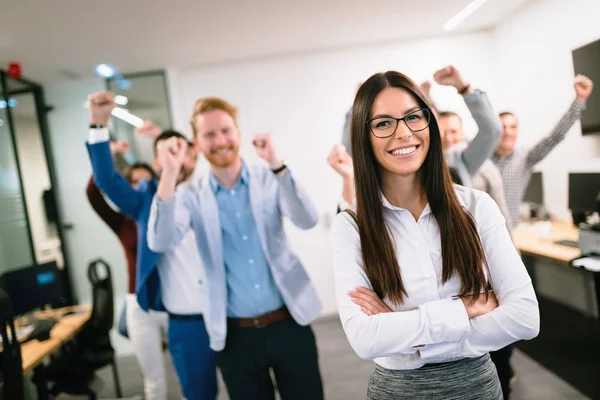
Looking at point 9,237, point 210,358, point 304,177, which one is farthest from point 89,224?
point 210,358

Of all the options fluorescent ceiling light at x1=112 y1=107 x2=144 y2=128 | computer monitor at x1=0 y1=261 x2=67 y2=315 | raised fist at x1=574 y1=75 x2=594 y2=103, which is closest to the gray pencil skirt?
raised fist at x1=574 y1=75 x2=594 y2=103

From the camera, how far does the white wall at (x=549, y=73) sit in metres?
1.84

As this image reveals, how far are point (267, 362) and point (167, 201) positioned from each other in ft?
2.54

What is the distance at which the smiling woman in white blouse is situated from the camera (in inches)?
40.4

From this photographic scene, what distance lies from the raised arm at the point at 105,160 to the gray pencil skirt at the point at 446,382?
1.48m

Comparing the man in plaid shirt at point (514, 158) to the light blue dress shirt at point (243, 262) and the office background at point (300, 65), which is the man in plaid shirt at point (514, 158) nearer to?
the office background at point (300, 65)

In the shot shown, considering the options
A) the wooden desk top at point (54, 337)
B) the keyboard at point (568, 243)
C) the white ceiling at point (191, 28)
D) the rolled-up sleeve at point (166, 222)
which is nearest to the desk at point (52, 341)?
the wooden desk top at point (54, 337)

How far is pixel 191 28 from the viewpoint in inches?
126

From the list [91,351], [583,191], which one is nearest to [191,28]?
[91,351]

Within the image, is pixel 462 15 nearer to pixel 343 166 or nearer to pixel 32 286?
pixel 343 166

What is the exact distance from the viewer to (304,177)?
4438 mm

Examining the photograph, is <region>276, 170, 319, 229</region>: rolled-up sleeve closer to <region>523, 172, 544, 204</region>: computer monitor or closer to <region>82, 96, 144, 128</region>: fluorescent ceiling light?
Answer: <region>523, 172, 544, 204</region>: computer monitor

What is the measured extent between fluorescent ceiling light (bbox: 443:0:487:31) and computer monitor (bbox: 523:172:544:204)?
1.46 meters

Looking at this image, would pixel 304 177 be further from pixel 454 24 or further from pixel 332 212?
pixel 454 24
